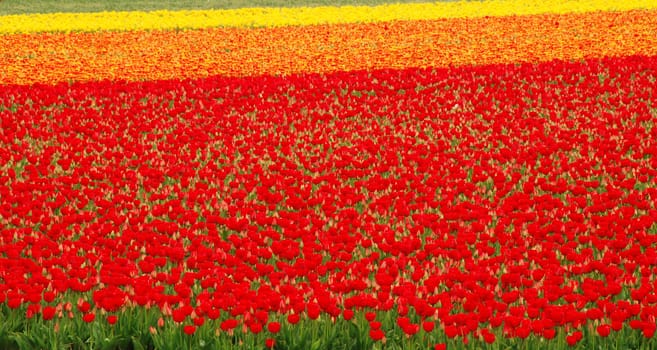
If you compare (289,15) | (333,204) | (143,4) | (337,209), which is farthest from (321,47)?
(143,4)

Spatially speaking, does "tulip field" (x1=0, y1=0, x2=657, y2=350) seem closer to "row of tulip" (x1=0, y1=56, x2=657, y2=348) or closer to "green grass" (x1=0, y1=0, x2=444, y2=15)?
"row of tulip" (x1=0, y1=56, x2=657, y2=348)

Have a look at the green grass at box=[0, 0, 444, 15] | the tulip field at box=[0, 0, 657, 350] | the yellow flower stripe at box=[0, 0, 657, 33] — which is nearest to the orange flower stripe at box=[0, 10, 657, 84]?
the tulip field at box=[0, 0, 657, 350]

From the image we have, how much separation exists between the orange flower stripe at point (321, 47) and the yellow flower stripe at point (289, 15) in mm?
1134

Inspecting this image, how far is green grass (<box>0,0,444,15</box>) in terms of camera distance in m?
26.7

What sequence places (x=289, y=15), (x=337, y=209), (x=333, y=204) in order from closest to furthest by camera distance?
1. (x=337, y=209)
2. (x=333, y=204)
3. (x=289, y=15)

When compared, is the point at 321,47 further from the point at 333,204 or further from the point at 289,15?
the point at 333,204

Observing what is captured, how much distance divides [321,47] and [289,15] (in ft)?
21.4

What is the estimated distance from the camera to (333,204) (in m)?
6.86

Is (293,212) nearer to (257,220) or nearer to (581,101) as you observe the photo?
(257,220)

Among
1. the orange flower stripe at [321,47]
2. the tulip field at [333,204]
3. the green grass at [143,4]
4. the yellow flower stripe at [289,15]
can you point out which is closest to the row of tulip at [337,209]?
the tulip field at [333,204]

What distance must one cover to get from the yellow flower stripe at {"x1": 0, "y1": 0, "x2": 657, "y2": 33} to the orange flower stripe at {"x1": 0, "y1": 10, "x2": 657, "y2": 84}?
113 cm

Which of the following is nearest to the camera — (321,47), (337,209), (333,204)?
(337,209)

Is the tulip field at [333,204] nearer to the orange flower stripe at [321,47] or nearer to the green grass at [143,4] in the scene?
the orange flower stripe at [321,47]

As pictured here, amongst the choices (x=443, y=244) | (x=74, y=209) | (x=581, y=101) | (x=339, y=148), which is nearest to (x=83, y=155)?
(x=74, y=209)
